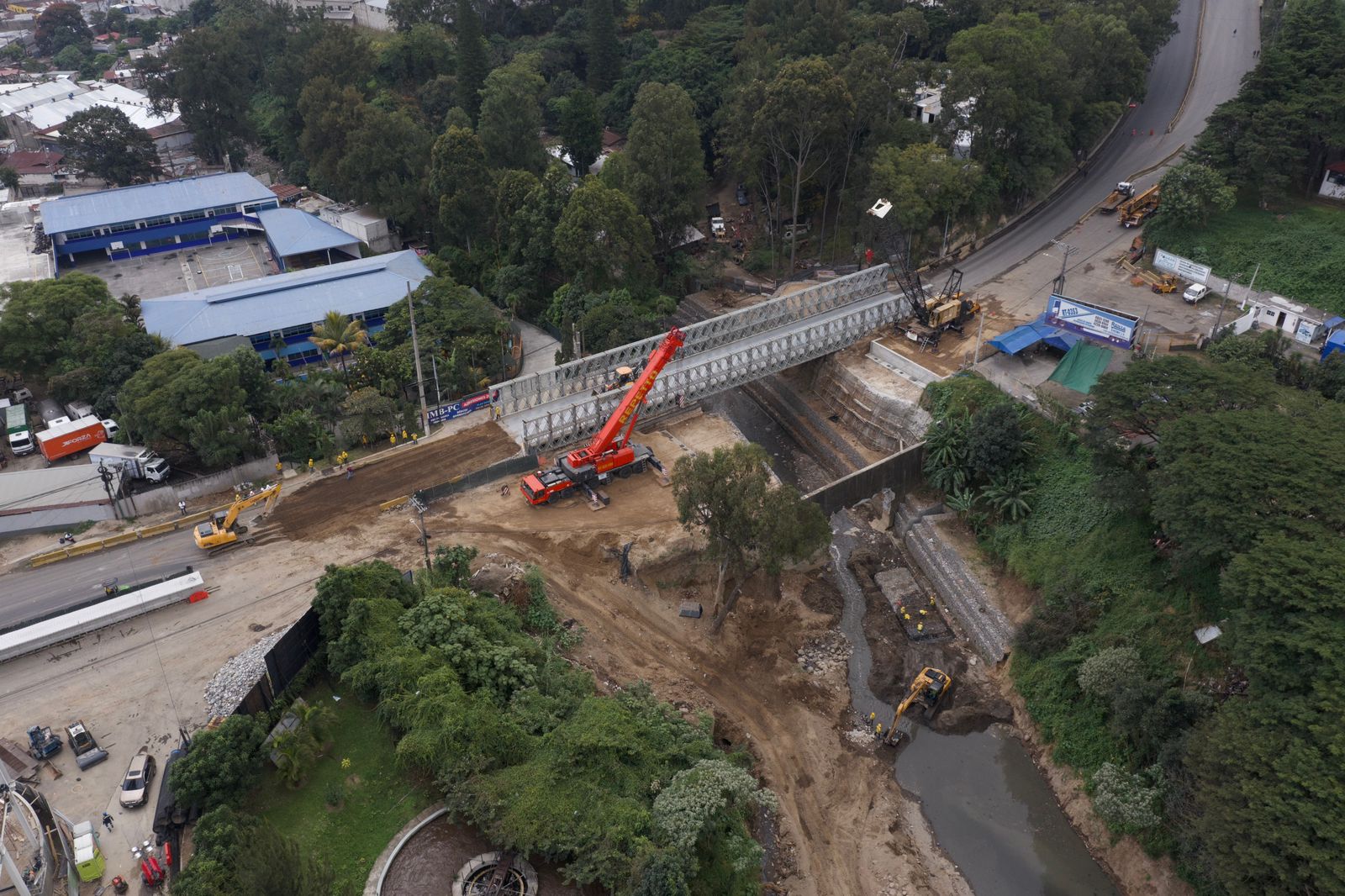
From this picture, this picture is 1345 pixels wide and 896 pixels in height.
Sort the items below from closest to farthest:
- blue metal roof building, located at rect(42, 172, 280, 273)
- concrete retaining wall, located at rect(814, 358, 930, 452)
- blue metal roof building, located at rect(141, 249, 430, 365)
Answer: concrete retaining wall, located at rect(814, 358, 930, 452) < blue metal roof building, located at rect(141, 249, 430, 365) < blue metal roof building, located at rect(42, 172, 280, 273)

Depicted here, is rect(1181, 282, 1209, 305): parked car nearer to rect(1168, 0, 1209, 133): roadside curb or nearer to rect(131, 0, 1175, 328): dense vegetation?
rect(131, 0, 1175, 328): dense vegetation

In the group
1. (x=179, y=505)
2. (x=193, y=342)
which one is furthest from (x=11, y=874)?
(x=193, y=342)

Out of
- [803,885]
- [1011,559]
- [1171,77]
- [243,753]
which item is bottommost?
[803,885]

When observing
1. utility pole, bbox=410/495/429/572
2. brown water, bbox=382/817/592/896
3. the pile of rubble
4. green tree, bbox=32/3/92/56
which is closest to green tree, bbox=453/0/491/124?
utility pole, bbox=410/495/429/572

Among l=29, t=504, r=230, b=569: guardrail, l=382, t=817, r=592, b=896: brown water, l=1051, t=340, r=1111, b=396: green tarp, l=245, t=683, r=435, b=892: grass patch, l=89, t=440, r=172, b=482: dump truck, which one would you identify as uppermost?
l=1051, t=340, r=1111, b=396: green tarp

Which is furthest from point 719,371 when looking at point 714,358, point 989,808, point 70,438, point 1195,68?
point 1195,68

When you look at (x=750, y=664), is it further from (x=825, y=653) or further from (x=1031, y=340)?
(x=1031, y=340)

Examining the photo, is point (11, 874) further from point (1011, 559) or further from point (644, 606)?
point (1011, 559)
